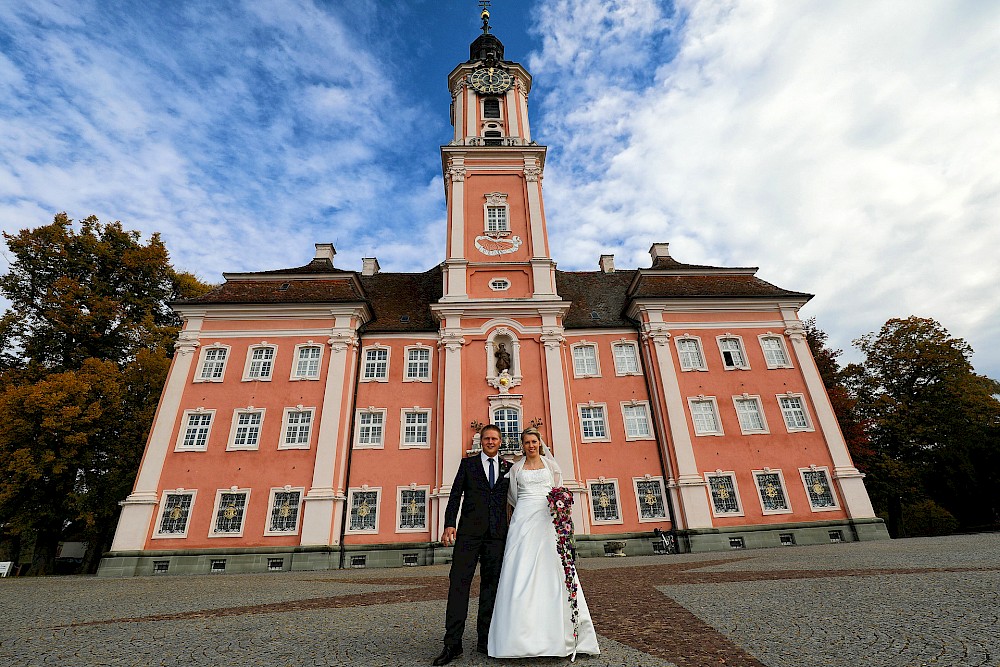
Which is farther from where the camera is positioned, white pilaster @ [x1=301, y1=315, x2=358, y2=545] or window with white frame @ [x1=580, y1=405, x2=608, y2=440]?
window with white frame @ [x1=580, y1=405, x2=608, y2=440]

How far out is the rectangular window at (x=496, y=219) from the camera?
2389 centimetres

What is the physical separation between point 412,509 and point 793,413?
1624cm

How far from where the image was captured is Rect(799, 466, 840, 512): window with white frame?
18500 mm

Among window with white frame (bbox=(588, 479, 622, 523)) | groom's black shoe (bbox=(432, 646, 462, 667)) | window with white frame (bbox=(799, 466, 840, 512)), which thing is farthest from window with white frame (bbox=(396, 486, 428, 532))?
window with white frame (bbox=(799, 466, 840, 512))

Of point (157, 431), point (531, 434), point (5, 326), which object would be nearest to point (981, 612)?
point (531, 434)

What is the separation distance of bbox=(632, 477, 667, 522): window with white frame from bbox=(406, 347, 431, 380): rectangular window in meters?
9.77

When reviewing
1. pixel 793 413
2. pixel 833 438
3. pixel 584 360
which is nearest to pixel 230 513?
pixel 584 360

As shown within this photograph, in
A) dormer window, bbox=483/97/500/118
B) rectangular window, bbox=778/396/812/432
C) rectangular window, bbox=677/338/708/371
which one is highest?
dormer window, bbox=483/97/500/118

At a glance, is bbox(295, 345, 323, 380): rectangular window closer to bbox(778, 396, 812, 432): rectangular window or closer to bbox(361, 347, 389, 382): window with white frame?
bbox(361, 347, 389, 382): window with white frame

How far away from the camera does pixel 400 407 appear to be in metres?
20.0

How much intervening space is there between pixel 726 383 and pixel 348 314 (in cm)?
1666

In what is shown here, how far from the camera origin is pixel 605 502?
18734mm

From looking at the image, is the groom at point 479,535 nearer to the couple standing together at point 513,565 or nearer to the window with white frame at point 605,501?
the couple standing together at point 513,565

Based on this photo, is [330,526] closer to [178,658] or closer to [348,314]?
[348,314]
